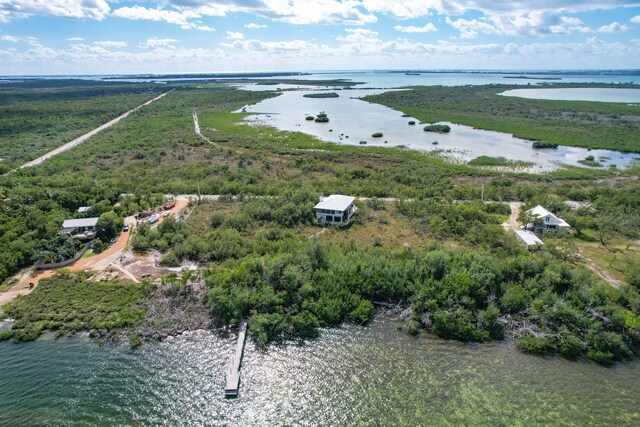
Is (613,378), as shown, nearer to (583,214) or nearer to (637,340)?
(637,340)

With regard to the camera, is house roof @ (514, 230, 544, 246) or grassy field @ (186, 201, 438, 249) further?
grassy field @ (186, 201, 438, 249)

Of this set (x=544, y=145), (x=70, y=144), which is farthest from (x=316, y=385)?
(x=70, y=144)

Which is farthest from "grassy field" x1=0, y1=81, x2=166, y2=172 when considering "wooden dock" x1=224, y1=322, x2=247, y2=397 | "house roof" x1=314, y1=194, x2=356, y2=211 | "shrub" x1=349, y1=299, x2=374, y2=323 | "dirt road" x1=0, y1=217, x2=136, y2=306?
"shrub" x1=349, y1=299, x2=374, y2=323

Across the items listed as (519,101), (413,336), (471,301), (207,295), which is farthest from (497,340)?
(519,101)

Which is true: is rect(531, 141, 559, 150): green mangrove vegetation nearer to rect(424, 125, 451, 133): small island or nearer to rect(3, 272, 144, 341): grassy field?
rect(424, 125, 451, 133): small island

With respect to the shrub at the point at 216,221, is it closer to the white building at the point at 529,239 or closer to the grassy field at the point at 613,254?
the white building at the point at 529,239

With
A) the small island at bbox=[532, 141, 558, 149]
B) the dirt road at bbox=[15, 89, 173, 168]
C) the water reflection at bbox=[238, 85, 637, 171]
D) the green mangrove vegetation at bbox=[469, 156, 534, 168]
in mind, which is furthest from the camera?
the small island at bbox=[532, 141, 558, 149]
